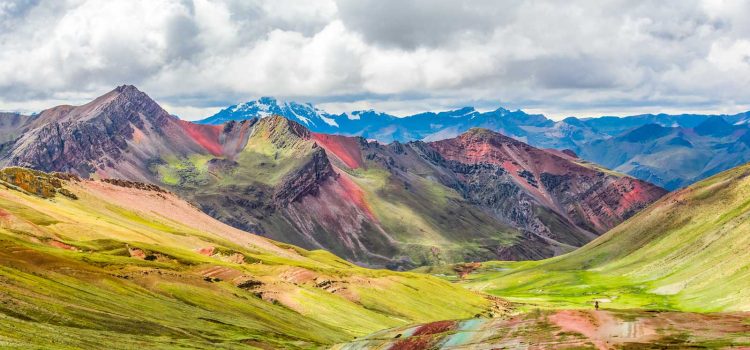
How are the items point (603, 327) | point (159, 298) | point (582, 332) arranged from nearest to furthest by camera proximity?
1. point (582, 332)
2. point (603, 327)
3. point (159, 298)

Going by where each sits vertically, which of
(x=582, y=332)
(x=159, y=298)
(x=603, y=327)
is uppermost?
(x=603, y=327)

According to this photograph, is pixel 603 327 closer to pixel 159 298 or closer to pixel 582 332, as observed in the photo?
pixel 582 332

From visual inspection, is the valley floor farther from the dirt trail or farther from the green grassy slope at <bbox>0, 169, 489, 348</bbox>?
the green grassy slope at <bbox>0, 169, 489, 348</bbox>

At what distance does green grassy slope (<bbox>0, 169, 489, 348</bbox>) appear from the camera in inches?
2872

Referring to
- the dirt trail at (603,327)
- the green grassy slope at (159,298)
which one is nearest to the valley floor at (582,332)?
the dirt trail at (603,327)

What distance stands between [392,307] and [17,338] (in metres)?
116

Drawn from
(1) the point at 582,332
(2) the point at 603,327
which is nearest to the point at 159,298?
(1) the point at 582,332

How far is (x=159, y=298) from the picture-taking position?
346ft

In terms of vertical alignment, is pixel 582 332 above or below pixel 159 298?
above

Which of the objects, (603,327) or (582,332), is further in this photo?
(603,327)

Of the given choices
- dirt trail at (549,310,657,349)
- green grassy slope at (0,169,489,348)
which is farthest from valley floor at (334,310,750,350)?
green grassy slope at (0,169,489,348)

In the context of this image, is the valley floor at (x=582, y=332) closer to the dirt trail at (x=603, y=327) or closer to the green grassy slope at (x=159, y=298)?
the dirt trail at (x=603, y=327)

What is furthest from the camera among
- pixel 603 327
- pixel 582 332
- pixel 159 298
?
pixel 159 298

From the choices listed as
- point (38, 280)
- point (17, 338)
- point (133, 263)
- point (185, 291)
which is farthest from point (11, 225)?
point (17, 338)
